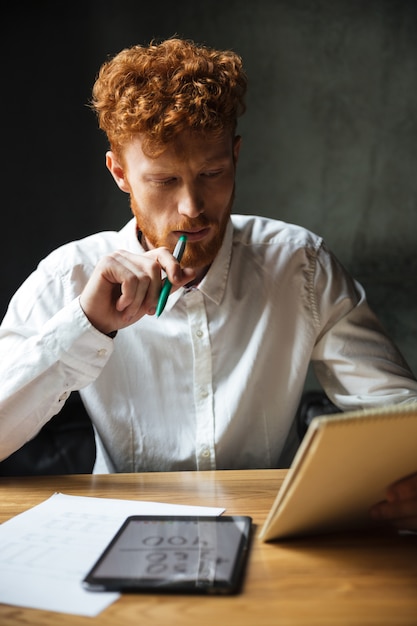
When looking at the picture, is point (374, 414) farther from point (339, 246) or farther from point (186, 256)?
point (339, 246)

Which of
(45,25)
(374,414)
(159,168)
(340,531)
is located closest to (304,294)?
(159,168)

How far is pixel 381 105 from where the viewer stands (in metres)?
2.36

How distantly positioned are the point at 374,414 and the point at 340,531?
27cm

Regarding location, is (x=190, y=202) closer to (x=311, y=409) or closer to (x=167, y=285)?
(x=167, y=285)

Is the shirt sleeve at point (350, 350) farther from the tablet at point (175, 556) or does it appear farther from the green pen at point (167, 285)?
the tablet at point (175, 556)

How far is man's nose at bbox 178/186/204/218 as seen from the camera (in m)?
1.45

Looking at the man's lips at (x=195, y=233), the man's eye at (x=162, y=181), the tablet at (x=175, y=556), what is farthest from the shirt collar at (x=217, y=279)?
the tablet at (x=175, y=556)

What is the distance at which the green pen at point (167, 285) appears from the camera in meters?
1.34

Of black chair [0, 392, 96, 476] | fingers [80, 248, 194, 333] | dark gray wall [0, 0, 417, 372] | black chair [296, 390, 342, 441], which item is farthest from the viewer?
dark gray wall [0, 0, 417, 372]

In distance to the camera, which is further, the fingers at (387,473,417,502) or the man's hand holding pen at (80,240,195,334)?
the man's hand holding pen at (80,240,195,334)

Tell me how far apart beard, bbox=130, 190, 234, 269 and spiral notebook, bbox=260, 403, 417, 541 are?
0.71m

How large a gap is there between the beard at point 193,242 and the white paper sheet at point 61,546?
57cm

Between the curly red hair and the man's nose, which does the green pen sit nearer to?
the man's nose

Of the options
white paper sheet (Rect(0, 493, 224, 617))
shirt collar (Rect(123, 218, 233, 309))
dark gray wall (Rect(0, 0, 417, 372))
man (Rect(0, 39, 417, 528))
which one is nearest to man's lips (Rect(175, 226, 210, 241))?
man (Rect(0, 39, 417, 528))
